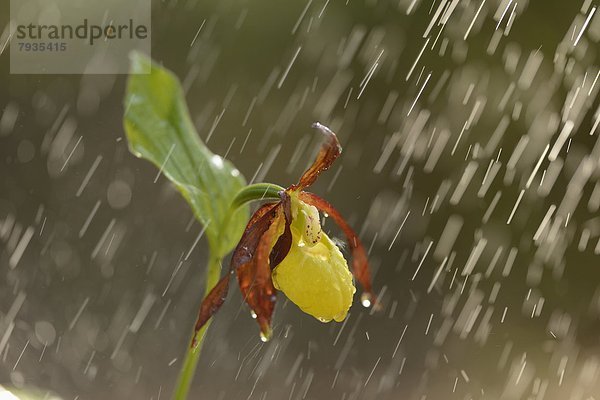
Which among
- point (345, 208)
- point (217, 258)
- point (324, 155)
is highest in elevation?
point (324, 155)

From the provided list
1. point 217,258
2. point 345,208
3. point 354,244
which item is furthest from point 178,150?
point 345,208

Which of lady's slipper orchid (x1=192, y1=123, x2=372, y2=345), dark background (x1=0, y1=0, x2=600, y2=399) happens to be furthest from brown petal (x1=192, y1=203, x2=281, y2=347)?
dark background (x1=0, y1=0, x2=600, y2=399)

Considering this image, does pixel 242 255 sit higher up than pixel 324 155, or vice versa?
pixel 324 155

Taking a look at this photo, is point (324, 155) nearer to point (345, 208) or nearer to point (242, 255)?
point (242, 255)

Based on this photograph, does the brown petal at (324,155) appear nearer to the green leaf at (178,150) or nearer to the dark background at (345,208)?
the green leaf at (178,150)

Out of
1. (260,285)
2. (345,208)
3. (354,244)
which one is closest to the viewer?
(260,285)

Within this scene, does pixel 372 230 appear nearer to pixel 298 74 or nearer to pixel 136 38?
pixel 298 74

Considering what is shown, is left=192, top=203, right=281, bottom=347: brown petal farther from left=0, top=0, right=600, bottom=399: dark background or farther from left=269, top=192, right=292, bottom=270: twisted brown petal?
left=0, top=0, right=600, bottom=399: dark background

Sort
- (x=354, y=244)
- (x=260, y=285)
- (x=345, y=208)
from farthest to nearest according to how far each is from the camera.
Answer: (x=345, y=208)
(x=354, y=244)
(x=260, y=285)
